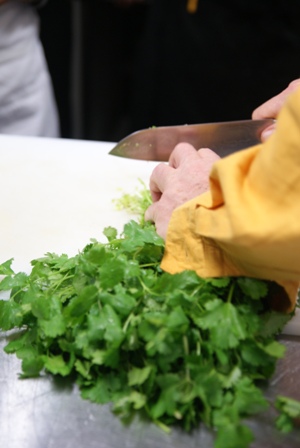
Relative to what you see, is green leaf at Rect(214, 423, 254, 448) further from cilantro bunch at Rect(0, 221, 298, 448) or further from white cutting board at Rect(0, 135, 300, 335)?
white cutting board at Rect(0, 135, 300, 335)

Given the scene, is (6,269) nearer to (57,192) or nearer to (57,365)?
(57,365)

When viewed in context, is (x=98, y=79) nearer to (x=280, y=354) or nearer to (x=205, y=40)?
(x=205, y=40)

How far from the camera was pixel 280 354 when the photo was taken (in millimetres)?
803

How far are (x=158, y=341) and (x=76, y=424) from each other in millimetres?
175

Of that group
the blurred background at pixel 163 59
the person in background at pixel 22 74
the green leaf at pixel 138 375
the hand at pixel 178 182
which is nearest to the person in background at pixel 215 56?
the blurred background at pixel 163 59

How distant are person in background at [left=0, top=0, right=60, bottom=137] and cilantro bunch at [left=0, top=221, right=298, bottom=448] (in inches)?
41.5

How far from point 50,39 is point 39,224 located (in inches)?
63.2

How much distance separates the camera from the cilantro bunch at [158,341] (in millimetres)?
787

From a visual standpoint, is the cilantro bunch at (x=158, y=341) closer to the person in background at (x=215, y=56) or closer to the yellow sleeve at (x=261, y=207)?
the yellow sleeve at (x=261, y=207)

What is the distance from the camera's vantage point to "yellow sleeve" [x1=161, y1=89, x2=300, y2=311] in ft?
2.39

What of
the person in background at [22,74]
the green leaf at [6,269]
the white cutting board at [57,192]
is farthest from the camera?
the person in background at [22,74]

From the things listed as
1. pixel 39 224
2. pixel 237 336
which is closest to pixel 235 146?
pixel 39 224

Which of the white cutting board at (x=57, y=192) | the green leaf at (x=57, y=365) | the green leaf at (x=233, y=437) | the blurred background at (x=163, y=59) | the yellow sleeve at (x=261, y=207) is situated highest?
the yellow sleeve at (x=261, y=207)

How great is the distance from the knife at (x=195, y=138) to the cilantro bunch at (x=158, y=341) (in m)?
0.47
